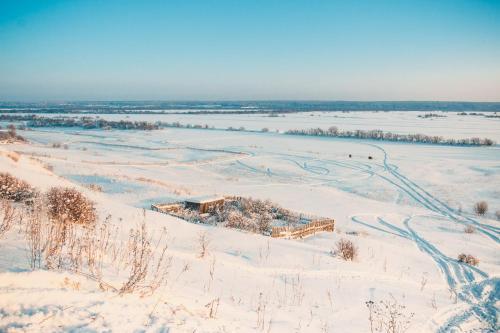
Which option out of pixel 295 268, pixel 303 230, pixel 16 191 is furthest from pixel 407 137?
pixel 16 191

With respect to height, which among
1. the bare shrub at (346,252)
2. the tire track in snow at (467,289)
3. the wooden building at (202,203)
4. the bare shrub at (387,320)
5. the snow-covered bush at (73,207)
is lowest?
the tire track in snow at (467,289)

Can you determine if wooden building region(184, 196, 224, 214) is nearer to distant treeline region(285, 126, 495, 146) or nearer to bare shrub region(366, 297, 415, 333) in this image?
bare shrub region(366, 297, 415, 333)

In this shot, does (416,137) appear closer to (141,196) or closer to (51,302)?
(141,196)

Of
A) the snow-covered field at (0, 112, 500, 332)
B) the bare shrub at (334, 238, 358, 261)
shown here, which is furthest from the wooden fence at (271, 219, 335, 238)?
the bare shrub at (334, 238, 358, 261)

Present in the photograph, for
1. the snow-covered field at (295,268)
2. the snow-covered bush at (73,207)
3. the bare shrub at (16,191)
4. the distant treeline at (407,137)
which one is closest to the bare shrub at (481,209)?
the snow-covered field at (295,268)

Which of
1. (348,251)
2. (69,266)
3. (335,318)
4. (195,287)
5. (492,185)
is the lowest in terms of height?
(492,185)

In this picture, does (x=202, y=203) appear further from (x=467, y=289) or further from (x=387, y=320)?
(x=387, y=320)

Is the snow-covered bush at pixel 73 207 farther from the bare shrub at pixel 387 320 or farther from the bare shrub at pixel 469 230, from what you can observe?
the bare shrub at pixel 469 230

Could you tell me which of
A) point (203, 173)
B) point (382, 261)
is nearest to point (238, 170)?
point (203, 173)
